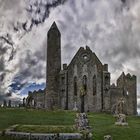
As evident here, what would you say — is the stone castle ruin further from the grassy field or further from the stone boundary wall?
the stone boundary wall

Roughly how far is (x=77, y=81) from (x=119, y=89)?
7595 millimetres

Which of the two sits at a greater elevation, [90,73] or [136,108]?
[90,73]

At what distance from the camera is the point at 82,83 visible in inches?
3086

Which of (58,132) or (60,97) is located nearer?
(58,132)

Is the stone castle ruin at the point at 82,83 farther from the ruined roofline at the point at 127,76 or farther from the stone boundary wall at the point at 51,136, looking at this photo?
the stone boundary wall at the point at 51,136

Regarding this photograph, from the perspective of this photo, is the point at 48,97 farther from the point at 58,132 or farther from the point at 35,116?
the point at 58,132

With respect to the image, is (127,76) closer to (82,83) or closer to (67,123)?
(82,83)

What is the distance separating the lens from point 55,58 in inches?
3157

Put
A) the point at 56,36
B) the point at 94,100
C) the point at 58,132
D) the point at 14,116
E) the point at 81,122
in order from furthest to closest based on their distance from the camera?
the point at 56,36, the point at 94,100, the point at 14,116, the point at 81,122, the point at 58,132

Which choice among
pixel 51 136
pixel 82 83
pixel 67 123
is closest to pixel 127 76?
pixel 82 83

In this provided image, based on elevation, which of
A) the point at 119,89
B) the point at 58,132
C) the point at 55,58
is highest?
the point at 55,58

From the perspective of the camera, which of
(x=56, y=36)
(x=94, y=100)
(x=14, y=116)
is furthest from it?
(x=56, y=36)

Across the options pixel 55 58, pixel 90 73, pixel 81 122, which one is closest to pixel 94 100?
pixel 90 73

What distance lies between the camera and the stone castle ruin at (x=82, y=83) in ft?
250
